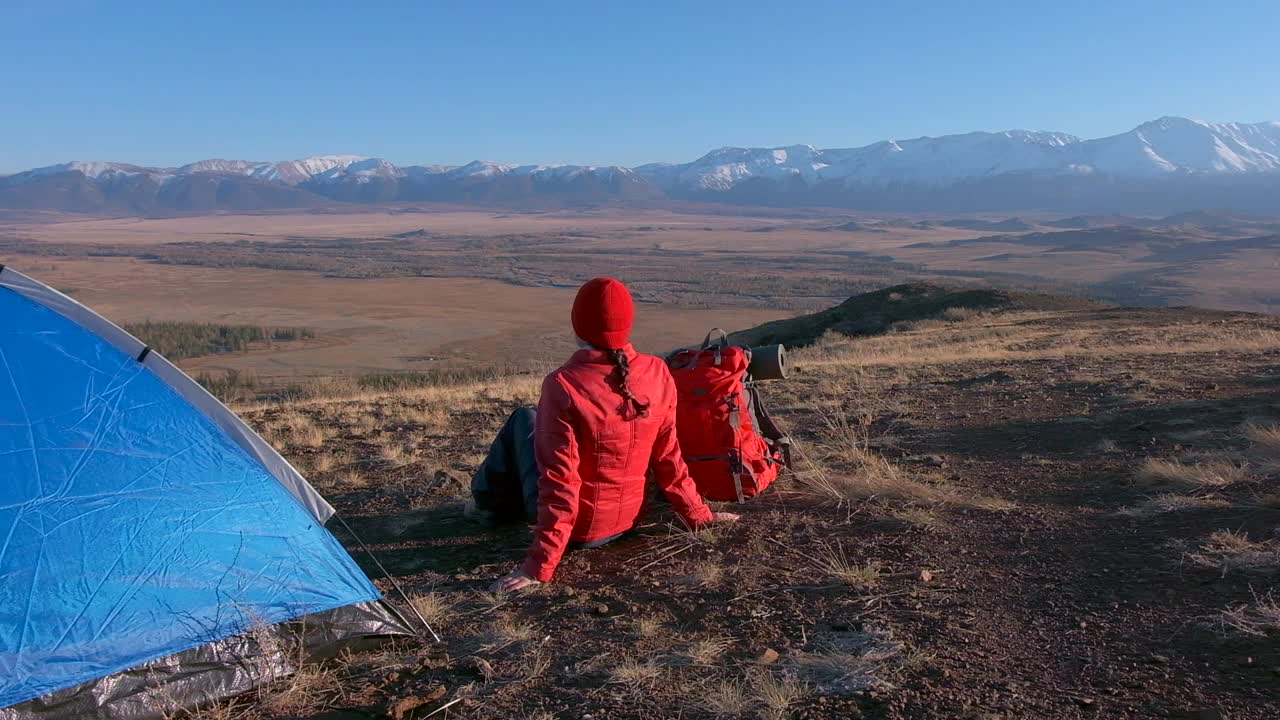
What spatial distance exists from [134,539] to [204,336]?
130ft

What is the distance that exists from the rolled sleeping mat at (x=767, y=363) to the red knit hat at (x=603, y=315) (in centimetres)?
129

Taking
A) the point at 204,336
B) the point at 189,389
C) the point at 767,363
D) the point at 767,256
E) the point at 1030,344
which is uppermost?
the point at 189,389

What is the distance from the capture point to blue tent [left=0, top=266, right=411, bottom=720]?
3232 mm

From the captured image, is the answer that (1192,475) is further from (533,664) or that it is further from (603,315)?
(533,664)

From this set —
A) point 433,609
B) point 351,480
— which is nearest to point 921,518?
point 433,609

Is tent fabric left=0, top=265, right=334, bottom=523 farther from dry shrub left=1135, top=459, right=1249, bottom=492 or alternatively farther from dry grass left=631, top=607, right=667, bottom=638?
dry shrub left=1135, top=459, right=1249, bottom=492

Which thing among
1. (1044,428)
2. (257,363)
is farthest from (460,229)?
(1044,428)

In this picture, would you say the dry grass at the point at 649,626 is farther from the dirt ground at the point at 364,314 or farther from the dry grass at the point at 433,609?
A: the dirt ground at the point at 364,314

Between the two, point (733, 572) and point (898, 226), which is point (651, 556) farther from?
point (898, 226)

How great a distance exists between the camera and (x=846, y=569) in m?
4.14

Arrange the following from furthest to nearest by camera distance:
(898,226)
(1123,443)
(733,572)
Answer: (898,226)
(1123,443)
(733,572)

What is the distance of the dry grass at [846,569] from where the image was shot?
4.02 meters

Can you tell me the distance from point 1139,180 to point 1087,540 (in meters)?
220

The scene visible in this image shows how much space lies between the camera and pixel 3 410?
11.4 ft
